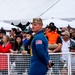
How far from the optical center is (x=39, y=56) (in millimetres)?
8297

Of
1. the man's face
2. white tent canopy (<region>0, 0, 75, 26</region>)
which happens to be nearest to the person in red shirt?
the man's face

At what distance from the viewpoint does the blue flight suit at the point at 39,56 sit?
27.1ft

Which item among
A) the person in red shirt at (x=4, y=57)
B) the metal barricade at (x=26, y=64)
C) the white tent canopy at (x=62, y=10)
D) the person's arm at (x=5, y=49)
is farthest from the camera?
the white tent canopy at (x=62, y=10)

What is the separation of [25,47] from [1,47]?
0.78 metres

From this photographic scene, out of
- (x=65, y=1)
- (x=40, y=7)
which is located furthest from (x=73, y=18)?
(x=40, y=7)

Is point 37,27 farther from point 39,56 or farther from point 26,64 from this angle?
point 26,64

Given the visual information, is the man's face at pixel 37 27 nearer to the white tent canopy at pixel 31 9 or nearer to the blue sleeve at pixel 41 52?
the blue sleeve at pixel 41 52

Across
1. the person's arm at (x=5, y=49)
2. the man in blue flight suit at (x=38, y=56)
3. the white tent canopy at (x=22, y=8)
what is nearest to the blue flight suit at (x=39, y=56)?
the man in blue flight suit at (x=38, y=56)

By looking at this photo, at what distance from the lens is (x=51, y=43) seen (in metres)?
12.1

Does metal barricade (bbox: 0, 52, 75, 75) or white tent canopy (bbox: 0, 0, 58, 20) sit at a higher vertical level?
white tent canopy (bbox: 0, 0, 58, 20)

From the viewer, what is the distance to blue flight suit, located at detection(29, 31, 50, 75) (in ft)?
27.1

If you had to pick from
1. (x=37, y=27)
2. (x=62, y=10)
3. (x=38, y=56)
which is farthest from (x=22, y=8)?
(x=38, y=56)

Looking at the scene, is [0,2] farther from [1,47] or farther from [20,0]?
[1,47]

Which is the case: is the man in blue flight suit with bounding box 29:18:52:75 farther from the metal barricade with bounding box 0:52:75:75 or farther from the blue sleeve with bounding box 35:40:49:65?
the metal barricade with bounding box 0:52:75:75
